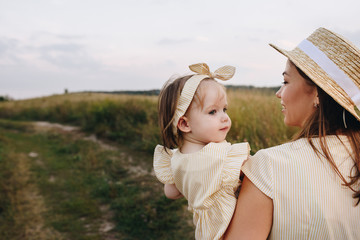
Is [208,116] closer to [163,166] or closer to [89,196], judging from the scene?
[163,166]

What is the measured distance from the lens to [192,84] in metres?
1.86

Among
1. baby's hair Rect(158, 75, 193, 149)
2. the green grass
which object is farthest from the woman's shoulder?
the green grass

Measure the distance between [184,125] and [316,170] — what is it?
0.81 metres

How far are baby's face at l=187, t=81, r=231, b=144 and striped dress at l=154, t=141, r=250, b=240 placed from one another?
0.52ft

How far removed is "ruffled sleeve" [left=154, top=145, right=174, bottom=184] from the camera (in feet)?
6.41

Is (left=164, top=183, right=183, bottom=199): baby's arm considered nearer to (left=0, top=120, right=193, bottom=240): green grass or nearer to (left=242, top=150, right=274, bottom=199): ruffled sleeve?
(left=242, top=150, right=274, bottom=199): ruffled sleeve

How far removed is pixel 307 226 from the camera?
51.0 inches

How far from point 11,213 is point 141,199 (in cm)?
193

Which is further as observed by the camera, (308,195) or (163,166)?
(163,166)

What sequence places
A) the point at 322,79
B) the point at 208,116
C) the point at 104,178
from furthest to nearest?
the point at 104,178 < the point at 208,116 < the point at 322,79

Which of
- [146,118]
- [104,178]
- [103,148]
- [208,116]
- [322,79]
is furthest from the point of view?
[146,118]

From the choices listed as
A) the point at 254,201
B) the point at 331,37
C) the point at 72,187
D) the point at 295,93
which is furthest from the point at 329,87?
the point at 72,187

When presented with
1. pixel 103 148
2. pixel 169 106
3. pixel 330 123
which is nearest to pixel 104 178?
pixel 103 148

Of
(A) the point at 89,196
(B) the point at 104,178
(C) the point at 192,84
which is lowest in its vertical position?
(A) the point at 89,196
